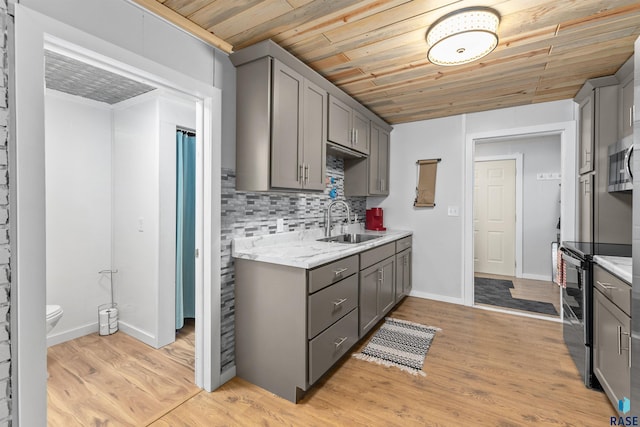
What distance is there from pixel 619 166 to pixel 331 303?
2306 millimetres

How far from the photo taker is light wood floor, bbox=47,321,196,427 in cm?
168

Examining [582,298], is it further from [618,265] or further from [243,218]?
[243,218]

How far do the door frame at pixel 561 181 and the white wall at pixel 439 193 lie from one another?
0.11 ft

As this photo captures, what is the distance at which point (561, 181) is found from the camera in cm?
307

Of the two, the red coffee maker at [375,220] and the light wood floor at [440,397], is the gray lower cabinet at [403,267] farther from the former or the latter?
→ the light wood floor at [440,397]

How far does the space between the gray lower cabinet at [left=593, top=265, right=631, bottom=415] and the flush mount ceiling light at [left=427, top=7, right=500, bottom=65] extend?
1.51m

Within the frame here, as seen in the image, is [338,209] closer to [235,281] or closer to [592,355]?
[235,281]

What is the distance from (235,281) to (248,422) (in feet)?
2.70

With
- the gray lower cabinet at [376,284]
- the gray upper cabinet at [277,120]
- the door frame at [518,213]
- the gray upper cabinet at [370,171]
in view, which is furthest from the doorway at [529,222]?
the gray upper cabinet at [277,120]

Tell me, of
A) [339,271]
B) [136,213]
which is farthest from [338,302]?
[136,213]

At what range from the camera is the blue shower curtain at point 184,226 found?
276cm

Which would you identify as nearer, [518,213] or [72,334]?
[72,334]

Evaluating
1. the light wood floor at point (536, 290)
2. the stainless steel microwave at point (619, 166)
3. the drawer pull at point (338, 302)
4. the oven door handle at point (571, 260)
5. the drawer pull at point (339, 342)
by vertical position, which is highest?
the stainless steel microwave at point (619, 166)

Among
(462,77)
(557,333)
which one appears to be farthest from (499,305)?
(462,77)
